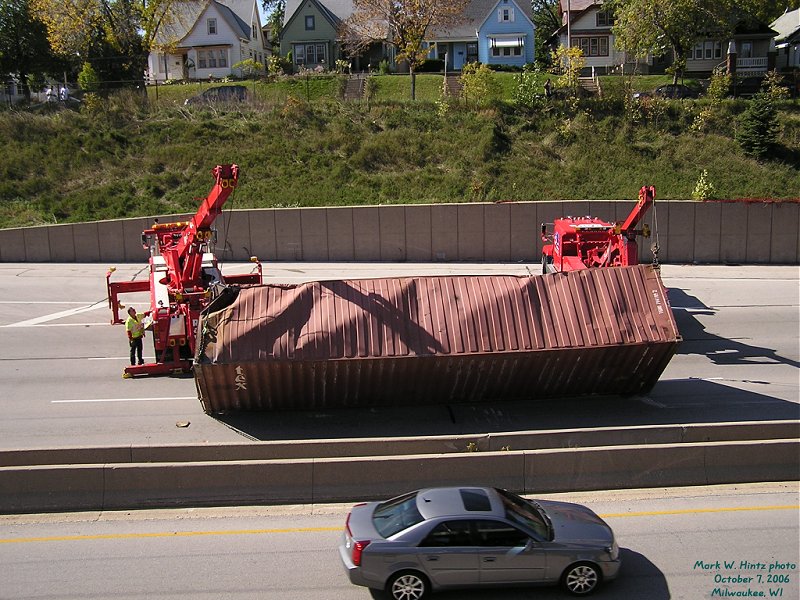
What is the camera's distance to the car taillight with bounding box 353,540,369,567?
8.80 m

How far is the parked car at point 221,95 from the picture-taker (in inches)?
1758

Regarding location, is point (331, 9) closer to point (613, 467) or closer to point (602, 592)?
point (613, 467)

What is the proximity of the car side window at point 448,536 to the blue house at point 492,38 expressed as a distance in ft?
180

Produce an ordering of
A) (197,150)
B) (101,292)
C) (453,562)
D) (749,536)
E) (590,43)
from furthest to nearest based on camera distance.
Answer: (590,43)
(197,150)
(101,292)
(749,536)
(453,562)

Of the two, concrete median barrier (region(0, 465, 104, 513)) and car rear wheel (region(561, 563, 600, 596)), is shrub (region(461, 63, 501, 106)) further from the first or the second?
car rear wheel (region(561, 563, 600, 596))

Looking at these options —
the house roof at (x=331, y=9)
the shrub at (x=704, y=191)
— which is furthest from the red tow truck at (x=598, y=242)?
the house roof at (x=331, y=9)

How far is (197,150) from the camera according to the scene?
38688mm

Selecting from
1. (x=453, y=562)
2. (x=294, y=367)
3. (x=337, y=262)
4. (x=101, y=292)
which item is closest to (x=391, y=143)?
(x=337, y=262)

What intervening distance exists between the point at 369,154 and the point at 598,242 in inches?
724

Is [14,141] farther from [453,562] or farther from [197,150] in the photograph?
[453,562]

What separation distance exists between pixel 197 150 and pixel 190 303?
22.4 m

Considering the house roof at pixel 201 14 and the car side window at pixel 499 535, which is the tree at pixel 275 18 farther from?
the car side window at pixel 499 535

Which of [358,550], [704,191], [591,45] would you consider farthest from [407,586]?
[591,45]

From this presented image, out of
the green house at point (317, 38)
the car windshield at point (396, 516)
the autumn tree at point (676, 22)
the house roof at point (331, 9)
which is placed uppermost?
the house roof at point (331, 9)
